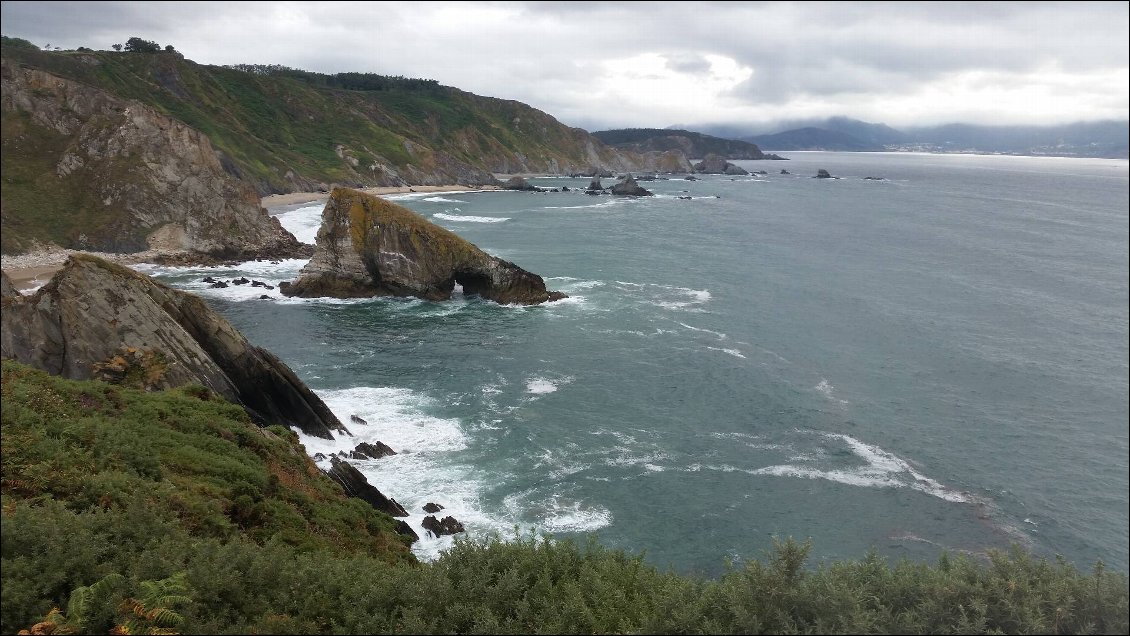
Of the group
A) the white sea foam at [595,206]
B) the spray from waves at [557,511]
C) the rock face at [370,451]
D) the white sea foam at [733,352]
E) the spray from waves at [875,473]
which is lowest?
the spray from waves at [875,473]

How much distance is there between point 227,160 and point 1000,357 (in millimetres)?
108615

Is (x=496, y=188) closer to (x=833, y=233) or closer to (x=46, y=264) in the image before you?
(x=833, y=233)

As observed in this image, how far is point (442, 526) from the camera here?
22.8 meters

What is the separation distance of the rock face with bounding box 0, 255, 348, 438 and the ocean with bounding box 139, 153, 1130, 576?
16.3 ft

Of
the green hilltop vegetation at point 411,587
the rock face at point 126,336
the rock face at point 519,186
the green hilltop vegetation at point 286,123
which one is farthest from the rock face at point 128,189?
the rock face at point 519,186

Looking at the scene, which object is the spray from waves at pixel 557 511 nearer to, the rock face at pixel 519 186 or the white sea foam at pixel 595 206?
the white sea foam at pixel 595 206

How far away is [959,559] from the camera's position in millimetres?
10375

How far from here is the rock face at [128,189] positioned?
61.5m

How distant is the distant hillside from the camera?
57.9 meters

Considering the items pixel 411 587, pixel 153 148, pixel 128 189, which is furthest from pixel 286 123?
pixel 411 587

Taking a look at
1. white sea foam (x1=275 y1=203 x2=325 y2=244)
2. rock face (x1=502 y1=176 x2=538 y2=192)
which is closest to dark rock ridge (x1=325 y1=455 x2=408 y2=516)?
white sea foam (x1=275 y1=203 x2=325 y2=244)

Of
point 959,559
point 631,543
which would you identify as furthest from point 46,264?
point 959,559

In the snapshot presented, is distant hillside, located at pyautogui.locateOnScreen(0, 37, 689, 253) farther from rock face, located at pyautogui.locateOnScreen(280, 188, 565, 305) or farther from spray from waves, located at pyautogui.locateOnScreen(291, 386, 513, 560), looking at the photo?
rock face, located at pyautogui.locateOnScreen(280, 188, 565, 305)

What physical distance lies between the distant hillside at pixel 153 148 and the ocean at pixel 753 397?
10452 mm
